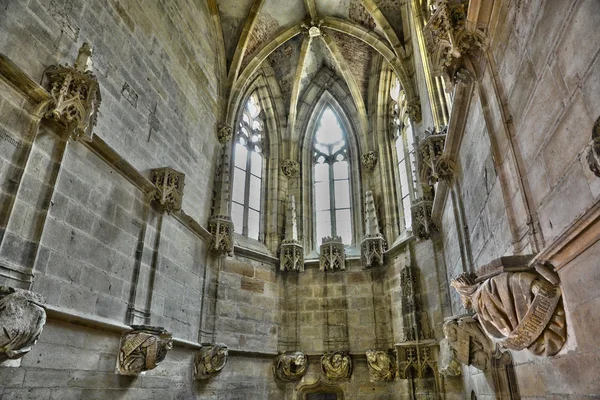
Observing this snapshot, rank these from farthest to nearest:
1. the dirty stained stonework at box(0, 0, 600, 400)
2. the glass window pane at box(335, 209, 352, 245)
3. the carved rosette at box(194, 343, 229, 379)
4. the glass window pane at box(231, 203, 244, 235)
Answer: the glass window pane at box(335, 209, 352, 245)
the glass window pane at box(231, 203, 244, 235)
the carved rosette at box(194, 343, 229, 379)
the dirty stained stonework at box(0, 0, 600, 400)

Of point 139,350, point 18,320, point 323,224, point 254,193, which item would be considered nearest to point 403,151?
point 323,224

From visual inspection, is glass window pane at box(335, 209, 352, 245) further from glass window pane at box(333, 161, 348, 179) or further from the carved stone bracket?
the carved stone bracket

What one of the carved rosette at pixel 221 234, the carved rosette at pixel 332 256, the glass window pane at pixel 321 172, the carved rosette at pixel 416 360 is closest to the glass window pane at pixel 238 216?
the carved rosette at pixel 221 234

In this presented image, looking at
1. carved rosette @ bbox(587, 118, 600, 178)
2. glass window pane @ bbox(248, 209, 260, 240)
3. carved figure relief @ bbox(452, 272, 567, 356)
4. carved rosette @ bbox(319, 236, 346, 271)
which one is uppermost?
glass window pane @ bbox(248, 209, 260, 240)

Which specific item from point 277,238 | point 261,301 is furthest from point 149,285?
point 277,238

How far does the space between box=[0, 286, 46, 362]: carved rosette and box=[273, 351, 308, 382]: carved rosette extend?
19.9 feet

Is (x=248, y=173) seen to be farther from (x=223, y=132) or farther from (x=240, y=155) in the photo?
→ (x=223, y=132)

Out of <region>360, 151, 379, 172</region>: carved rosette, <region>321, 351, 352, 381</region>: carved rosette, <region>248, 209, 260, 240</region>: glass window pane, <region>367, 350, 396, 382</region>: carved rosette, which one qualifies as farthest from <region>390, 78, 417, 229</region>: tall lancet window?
<region>248, 209, 260, 240</region>: glass window pane

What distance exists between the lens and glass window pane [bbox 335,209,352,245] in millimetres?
11617

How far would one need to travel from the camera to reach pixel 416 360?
8266mm

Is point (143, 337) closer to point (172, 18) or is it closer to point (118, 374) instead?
point (118, 374)

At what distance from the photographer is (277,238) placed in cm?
1090

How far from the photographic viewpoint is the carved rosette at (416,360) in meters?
8.10

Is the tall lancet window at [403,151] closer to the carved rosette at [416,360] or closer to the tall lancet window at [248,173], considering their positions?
the carved rosette at [416,360]
